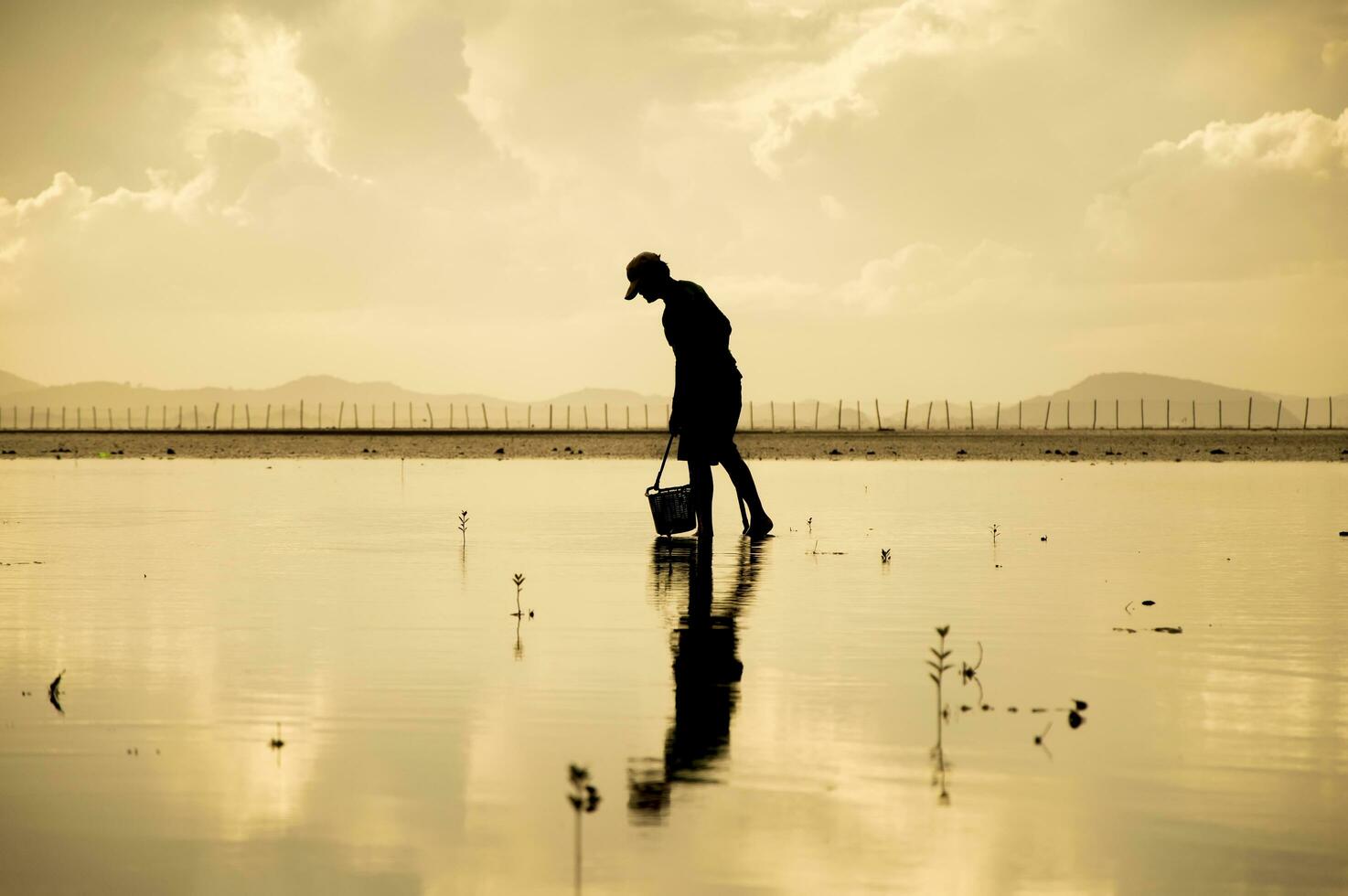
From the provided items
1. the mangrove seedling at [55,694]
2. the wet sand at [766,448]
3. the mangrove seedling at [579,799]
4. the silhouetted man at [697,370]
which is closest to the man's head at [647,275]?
the silhouetted man at [697,370]

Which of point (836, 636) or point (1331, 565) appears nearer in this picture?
point (836, 636)

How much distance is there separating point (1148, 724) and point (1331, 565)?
30.1 ft

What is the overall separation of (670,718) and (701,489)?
983 cm

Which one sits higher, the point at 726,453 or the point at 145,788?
the point at 726,453

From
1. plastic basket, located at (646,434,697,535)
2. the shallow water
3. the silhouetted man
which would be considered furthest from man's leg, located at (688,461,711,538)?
plastic basket, located at (646,434,697,535)

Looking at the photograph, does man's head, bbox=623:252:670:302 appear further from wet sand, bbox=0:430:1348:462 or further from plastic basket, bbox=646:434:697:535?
wet sand, bbox=0:430:1348:462

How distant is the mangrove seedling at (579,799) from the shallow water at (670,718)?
5 centimetres

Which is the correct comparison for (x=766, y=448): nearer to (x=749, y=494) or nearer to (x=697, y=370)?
(x=749, y=494)

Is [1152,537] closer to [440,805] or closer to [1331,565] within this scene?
[1331,565]

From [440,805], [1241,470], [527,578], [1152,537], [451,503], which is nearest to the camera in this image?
[440,805]

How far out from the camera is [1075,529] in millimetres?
21156

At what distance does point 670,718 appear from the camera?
25.5 feet

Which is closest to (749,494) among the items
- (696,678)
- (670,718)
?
(696,678)

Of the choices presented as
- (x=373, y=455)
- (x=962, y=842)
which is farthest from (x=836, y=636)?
(x=373, y=455)
